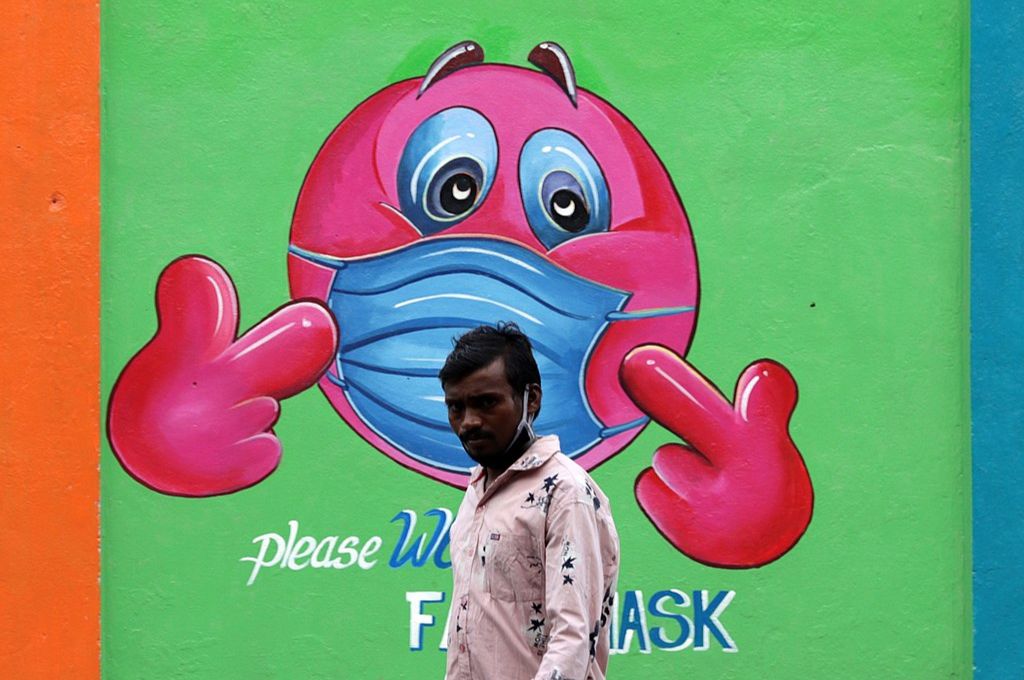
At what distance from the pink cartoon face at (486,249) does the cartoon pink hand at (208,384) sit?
150 millimetres

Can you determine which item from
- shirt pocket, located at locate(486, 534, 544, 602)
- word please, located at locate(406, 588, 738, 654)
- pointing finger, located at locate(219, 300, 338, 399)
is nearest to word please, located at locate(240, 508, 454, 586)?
word please, located at locate(406, 588, 738, 654)

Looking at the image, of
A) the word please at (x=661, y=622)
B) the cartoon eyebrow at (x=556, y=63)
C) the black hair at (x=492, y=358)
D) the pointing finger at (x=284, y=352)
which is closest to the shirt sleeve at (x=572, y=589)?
the black hair at (x=492, y=358)

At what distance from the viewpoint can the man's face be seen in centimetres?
356

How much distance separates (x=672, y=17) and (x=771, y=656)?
2478 mm

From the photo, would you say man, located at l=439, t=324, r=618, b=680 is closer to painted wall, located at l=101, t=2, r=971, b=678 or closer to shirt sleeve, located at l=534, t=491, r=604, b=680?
shirt sleeve, located at l=534, t=491, r=604, b=680

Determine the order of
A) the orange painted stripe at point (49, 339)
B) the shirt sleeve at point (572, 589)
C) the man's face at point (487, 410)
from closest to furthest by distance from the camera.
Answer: the shirt sleeve at point (572, 589), the man's face at point (487, 410), the orange painted stripe at point (49, 339)

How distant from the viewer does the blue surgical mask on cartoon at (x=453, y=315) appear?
18.7 ft

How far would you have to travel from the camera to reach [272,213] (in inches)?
226

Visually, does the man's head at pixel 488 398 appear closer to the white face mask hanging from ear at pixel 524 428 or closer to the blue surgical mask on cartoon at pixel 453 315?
the white face mask hanging from ear at pixel 524 428

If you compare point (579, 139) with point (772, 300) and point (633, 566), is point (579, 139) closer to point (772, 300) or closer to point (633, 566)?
point (772, 300)

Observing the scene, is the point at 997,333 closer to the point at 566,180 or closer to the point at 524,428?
the point at 566,180

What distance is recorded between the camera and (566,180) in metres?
5.80

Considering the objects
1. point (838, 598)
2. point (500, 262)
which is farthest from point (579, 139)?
point (838, 598)

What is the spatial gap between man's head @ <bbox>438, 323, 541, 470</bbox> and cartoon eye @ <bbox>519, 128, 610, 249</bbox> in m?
2.23
